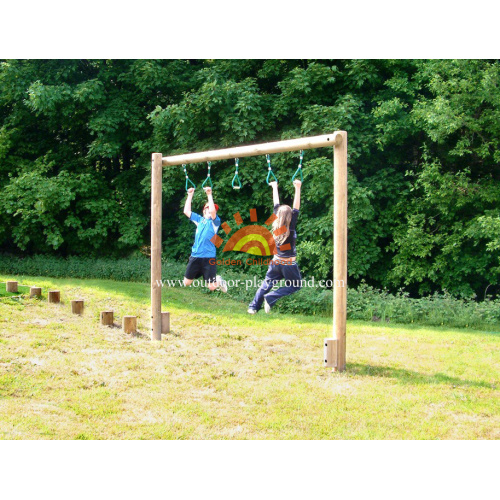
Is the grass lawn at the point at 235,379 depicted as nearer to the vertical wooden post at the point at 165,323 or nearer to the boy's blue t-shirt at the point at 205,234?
the vertical wooden post at the point at 165,323

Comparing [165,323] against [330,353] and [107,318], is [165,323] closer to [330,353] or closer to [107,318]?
[107,318]

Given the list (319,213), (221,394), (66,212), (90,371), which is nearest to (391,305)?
(319,213)

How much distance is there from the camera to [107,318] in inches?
347

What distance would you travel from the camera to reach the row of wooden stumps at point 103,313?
834cm

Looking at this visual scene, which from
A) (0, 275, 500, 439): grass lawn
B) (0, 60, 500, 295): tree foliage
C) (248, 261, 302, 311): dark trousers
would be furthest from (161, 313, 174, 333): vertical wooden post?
(0, 60, 500, 295): tree foliage

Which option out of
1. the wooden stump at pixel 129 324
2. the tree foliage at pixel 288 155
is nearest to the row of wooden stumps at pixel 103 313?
the wooden stump at pixel 129 324

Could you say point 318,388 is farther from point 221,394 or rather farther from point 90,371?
point 90,371

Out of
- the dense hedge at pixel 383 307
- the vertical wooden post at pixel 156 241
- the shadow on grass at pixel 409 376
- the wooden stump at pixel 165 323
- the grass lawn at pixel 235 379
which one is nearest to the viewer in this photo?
the grass lawn at pixel 235 379

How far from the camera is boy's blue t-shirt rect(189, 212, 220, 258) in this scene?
7734 millimetres

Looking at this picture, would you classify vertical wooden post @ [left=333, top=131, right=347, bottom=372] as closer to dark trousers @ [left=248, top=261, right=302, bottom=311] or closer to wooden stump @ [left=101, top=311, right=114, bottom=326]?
dark trousers @ [left=248, top=261, right=302, bottom=311]

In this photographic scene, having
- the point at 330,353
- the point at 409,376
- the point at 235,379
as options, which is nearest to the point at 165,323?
the point at 235,379

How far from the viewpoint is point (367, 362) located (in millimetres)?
7133

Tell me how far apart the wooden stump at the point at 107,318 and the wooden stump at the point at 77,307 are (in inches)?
29.6

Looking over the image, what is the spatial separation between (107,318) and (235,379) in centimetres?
314
